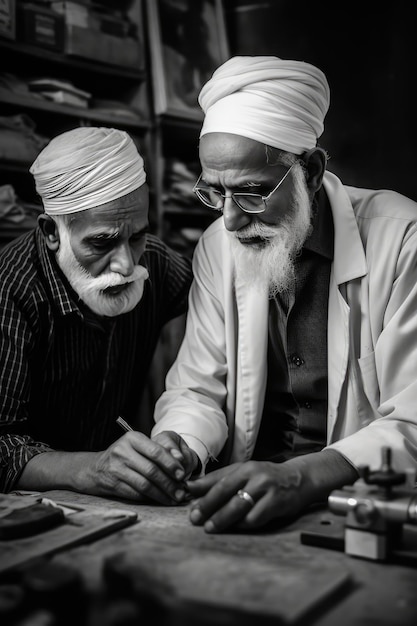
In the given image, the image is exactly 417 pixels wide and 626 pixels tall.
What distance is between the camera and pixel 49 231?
8.03 ft

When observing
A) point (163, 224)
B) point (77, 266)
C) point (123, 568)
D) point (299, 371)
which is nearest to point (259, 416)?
point (299, 371)

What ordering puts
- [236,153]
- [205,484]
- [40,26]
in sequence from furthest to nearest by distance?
[40,26] < [236,153] < [205,484]

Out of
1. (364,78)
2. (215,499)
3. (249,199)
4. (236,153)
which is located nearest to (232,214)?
(249,199)

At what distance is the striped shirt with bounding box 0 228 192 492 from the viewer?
2.20 metres

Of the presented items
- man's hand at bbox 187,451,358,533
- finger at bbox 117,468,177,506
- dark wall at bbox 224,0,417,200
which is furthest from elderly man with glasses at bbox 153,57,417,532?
dark wall at bbox 224,0,417,200

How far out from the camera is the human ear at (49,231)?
2.43 m

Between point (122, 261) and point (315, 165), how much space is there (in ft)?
2.32

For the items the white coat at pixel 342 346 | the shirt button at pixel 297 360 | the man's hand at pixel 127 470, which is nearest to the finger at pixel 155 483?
the man's hand at pixel 127 470

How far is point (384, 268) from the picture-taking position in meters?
2.14

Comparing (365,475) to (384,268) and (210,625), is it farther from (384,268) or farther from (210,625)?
(384,268)

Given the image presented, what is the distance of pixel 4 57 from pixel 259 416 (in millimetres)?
2373

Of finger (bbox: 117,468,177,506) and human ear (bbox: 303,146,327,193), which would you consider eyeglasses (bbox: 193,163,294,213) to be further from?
finger (bbox: 117,468,177,506)

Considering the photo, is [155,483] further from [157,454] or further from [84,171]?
[84,171]

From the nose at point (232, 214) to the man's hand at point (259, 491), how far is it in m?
0.77
